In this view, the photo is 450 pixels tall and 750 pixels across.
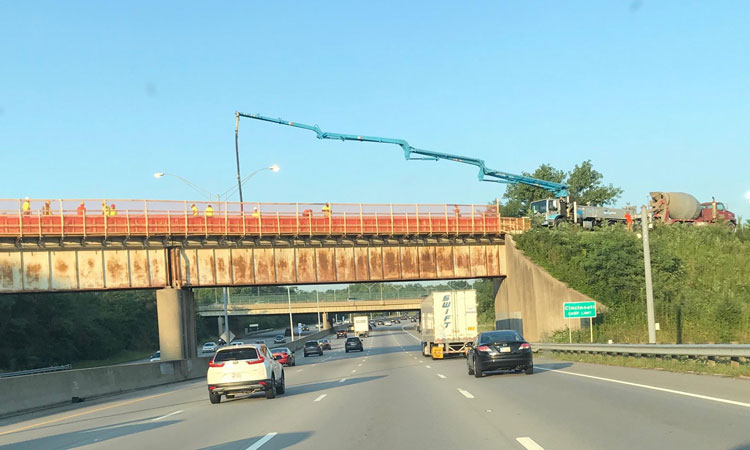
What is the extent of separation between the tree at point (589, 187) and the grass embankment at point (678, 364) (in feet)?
215

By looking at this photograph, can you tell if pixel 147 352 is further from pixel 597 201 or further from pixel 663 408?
pixel 663 408

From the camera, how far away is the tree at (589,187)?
9512 centimetres

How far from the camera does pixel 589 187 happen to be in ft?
318

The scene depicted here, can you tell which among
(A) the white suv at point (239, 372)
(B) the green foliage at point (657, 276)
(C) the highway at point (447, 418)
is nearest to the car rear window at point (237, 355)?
(A) the white suv at point (239, 372)

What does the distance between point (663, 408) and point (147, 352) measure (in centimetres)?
9131

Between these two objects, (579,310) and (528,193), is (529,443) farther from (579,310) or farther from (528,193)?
(528,193)

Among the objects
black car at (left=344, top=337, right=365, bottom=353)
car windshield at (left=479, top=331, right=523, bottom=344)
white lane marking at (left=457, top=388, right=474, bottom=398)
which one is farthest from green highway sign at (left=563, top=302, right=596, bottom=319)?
black car at (left=344, top=337, right=365, bottom=353)

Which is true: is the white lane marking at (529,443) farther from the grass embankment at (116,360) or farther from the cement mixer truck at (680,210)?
the grass embankment at (116,360)

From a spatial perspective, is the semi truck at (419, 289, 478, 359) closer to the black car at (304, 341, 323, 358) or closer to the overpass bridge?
the overpass bridge

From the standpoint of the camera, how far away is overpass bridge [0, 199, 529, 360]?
40000 millimetres

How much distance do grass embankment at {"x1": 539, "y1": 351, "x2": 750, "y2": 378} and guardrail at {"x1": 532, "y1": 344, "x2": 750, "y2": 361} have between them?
0.74ft

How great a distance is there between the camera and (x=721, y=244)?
5369cm

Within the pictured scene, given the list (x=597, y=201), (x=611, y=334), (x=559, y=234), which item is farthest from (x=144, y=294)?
(x=611, y=334)

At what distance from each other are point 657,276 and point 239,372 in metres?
35.1
